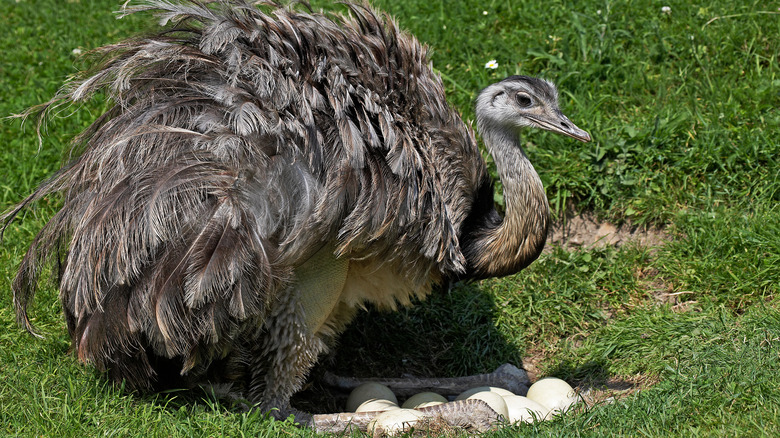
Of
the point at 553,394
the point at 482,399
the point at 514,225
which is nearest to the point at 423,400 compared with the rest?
the point at 482,399

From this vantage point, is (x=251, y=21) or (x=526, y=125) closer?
(x=251, y=21)

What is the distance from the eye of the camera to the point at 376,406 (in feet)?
16.4

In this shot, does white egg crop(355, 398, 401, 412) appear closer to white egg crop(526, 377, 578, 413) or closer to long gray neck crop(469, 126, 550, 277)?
white egg crop(526, 377, 578, 413)

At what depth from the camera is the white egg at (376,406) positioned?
4.96 meters

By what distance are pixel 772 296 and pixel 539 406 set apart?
1653 mm

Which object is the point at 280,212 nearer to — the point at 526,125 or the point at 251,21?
the point at 251,21

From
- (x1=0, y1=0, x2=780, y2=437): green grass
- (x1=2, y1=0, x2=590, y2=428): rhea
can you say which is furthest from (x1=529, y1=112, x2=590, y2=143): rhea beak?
(x1=0, y1=0, x2=780, y2=437): green grass

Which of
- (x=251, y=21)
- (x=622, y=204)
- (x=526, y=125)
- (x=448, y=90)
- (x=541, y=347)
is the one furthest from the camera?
(x=448, y=90)

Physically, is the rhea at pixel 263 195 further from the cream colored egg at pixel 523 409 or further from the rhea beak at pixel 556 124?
the cream colored egg at pixel 523 409

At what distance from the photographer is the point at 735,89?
20.9 ft

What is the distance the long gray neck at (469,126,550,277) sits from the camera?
5027mm

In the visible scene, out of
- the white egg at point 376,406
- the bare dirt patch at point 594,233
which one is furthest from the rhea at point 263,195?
the bare dirt patch at point 594,233

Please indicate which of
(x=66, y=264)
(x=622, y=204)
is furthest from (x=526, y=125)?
(x=66, y=264)

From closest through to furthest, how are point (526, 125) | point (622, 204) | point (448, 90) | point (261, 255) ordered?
1. point (261, 255)
2. point (526, 125)
3. point (622, 204)
4. point (448, 90)
